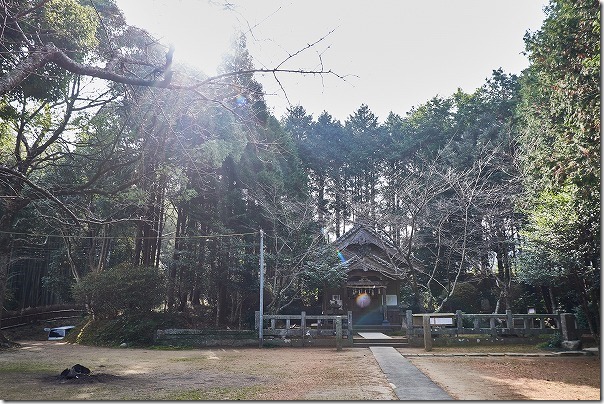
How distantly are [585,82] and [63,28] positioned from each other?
27.9ft

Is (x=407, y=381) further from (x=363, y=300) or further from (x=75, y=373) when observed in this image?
(x=363, y=300)

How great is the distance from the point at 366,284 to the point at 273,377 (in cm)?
1169

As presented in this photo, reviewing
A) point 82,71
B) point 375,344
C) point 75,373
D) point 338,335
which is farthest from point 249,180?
point 82,71

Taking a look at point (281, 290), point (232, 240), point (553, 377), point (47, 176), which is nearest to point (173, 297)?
point (232, 240)

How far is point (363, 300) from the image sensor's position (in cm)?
2012

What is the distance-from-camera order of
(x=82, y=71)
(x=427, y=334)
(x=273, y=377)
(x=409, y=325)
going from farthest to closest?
1. (x=409, y=325)
2. (x=427, y=334)
3. (x=273, y=377)
4. (x=82, y=71)

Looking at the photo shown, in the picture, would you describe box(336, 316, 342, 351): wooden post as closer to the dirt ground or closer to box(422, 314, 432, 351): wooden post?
the dirt ground

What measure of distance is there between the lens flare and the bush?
913 centimetres

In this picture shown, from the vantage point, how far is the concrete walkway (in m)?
5.31

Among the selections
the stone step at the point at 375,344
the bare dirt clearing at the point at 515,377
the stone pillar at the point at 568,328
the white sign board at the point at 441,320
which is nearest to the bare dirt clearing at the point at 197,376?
the bare dirt clearing at the point at 515,377

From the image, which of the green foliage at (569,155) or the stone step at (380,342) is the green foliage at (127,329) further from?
the green foliage at (569,155)

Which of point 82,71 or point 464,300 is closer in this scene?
point 82,71

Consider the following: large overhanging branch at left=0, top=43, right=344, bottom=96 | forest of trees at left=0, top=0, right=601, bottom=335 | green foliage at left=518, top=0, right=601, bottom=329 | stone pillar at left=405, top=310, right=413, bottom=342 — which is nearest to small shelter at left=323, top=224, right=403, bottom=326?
forest of trees at left=0, top=0, right=601, bottom=335

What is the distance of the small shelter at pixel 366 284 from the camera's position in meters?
18.6
